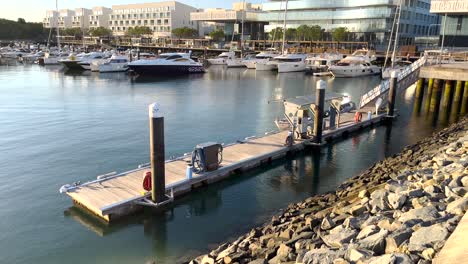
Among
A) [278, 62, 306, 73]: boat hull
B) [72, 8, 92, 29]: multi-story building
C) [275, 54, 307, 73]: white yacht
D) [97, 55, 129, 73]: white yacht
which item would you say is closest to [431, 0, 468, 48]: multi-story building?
[275, 54, 307, 73]: white yacht

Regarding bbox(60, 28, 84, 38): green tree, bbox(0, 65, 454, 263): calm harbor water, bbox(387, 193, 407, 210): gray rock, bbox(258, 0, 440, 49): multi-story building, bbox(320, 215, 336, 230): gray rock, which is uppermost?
bbox(258, 0, 440, 49): multi-story building

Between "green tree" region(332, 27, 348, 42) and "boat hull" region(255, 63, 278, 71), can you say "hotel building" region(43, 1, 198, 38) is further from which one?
"boat hull" region(255, 63, 278, 71)

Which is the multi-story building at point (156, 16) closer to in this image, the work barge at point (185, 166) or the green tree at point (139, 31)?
the green tree at point (139, 31)

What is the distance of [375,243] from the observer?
26.3 ft

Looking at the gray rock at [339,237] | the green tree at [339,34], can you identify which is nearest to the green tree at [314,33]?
the green tree at [339,34]

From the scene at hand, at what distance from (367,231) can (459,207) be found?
7.27ft

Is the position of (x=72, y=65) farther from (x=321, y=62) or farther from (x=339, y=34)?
(x=339, y=34)

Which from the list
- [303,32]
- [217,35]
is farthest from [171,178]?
[217,35]

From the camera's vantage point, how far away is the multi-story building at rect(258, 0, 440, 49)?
346 feet

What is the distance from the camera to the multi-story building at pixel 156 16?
513ft

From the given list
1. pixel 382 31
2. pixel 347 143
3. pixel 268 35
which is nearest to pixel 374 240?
pixel 347 143

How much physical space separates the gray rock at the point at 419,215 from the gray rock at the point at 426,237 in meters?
0.80

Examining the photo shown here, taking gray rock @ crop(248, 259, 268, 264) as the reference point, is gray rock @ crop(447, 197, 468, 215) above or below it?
above

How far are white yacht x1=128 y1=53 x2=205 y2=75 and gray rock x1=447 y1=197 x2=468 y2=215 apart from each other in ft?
198
